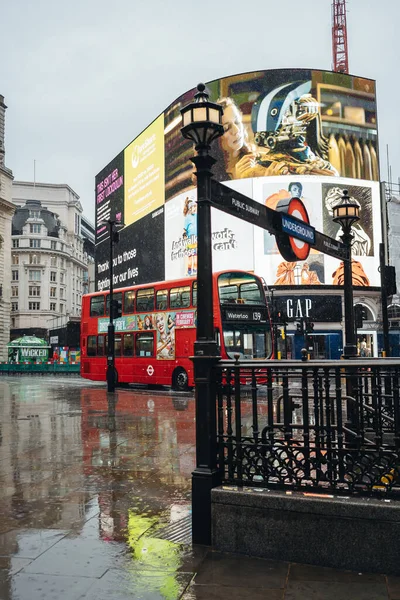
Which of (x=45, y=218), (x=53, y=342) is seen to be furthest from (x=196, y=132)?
(x=45, y=218)

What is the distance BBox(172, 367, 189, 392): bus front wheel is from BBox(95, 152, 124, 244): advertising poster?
38.1 metres

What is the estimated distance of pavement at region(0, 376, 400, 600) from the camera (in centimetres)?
372

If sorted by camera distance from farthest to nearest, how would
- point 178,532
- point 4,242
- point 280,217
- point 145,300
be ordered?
point 4,242 → point 145,300 → point 280,217 → point 178,532

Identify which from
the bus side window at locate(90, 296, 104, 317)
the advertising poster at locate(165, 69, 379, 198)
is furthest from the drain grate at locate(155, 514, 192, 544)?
the advertising poster at locate(165, 69, 379, 198)

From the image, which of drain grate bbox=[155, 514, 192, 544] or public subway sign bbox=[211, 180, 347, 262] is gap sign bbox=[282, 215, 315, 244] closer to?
public subway sign bbox=[211, 180, 347, 262]

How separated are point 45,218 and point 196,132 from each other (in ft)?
302

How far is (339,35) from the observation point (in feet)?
227

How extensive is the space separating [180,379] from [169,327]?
6.77 feet

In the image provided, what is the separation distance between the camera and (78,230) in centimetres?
10394

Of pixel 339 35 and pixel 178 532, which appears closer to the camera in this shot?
pixel 178 532

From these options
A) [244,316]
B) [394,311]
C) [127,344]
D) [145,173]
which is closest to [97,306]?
[127,344]

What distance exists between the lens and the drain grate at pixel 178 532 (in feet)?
15.4

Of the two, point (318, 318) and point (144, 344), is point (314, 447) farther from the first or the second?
point (318, 318)

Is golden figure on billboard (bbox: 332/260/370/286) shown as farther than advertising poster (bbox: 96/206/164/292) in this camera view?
No
